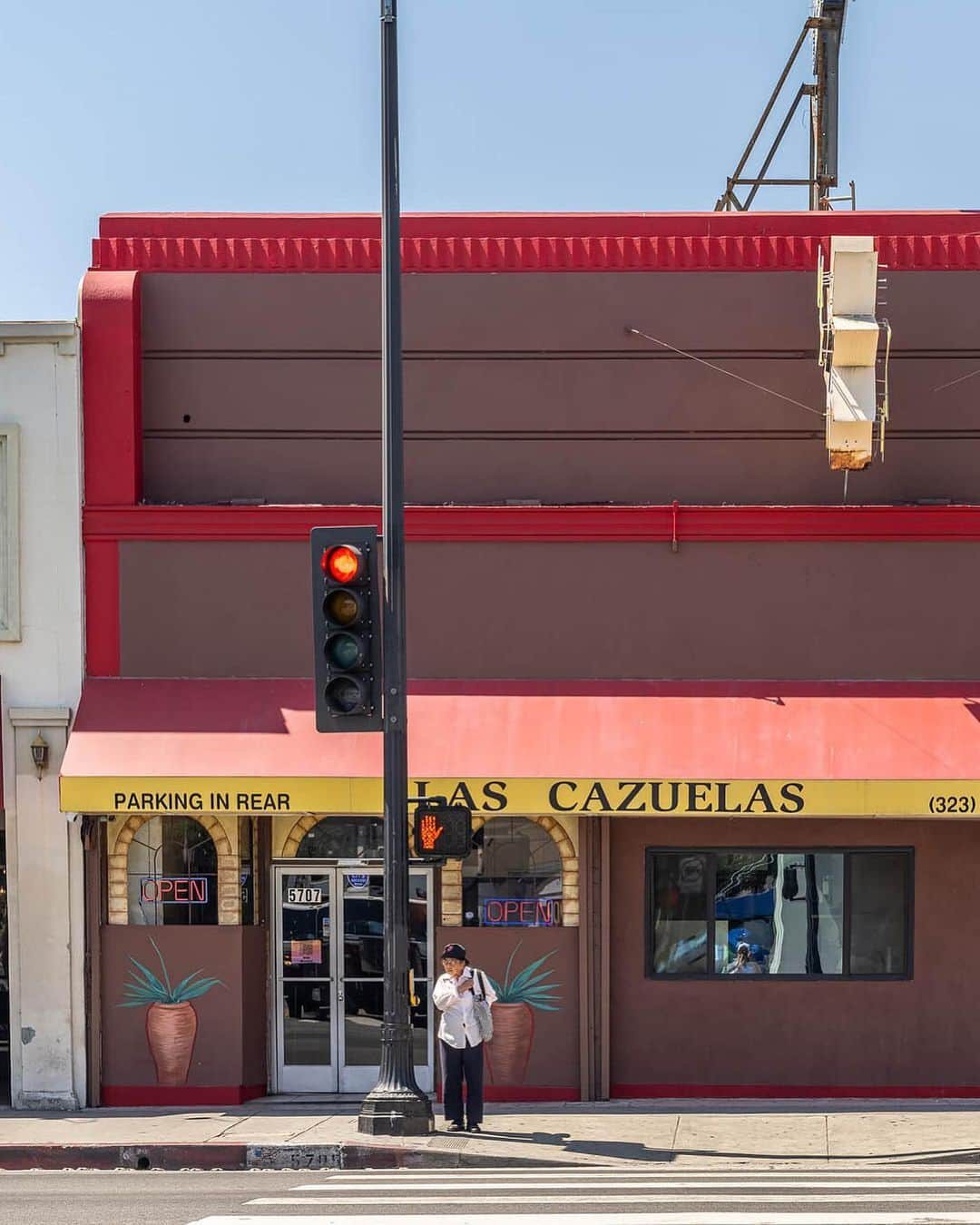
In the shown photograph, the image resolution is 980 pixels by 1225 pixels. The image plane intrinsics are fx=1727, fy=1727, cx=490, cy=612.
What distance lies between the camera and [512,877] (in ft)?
51.6

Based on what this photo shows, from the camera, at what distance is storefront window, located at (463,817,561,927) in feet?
51.4

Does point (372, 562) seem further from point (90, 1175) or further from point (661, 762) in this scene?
point (90, 1175)

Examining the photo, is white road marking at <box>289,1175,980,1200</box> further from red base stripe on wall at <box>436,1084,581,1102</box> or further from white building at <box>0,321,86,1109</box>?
white building at <box>0,321,86,1109</box>

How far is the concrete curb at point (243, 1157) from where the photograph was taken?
12438 mm

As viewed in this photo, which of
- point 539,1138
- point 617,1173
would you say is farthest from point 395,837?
point 617,1173

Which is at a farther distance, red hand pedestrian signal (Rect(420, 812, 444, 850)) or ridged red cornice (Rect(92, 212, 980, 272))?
ridged red cornice (Rect(92, 212, 980, 272))

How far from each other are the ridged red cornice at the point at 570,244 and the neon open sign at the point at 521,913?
19.2 feet

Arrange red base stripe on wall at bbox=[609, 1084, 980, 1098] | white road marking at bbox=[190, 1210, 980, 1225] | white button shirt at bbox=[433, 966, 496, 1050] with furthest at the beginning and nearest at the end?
red base stripe on wall at bbox=[609, 1084, 980, 1098] < white button shirt at bbox=[433, 966, 496, 1050] < white road marking at bbox=[190, 1210, 980, 1225]

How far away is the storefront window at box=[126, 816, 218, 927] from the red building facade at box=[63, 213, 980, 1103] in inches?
1.1

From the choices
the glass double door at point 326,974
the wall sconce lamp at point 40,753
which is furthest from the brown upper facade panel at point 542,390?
the glass double door at point 326,974

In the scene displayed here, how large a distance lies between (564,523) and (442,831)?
12.4 feet

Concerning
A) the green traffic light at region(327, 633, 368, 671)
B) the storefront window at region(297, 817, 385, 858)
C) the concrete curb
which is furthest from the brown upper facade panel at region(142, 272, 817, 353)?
the concrete curb

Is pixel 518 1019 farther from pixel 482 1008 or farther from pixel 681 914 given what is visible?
pixel 482 1008

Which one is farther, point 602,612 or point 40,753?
point 602,612
